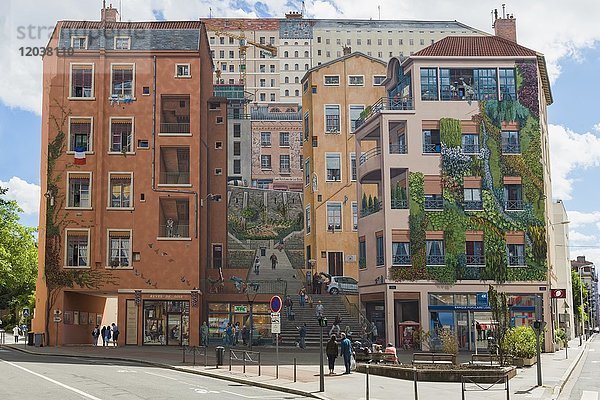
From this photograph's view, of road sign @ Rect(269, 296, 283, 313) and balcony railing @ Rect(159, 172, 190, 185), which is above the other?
balcony railing @ Rect(159, 172, 190, 185)

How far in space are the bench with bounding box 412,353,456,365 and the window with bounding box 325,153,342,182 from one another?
33909mm

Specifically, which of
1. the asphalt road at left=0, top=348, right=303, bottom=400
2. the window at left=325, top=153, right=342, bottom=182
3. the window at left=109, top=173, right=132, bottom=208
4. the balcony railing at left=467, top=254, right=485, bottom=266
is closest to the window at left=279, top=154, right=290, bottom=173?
the window at left=325, top=153, right=342, bottom=182

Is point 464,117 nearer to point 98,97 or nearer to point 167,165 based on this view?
point 167,165

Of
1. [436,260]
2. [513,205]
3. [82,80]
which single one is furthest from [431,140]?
[82,80]

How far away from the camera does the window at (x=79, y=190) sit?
5312 cm

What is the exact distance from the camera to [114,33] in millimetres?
54375

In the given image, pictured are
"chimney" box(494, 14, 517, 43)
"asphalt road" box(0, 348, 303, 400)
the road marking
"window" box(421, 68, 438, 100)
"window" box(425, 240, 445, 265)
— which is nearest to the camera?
"asphalt road" box(0, 348, 303, 400)

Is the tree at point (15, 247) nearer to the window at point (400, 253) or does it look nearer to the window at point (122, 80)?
the window at point (122, 80)

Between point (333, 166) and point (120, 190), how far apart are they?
19169mm

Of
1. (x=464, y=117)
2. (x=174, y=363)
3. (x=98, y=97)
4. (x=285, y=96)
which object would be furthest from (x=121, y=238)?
(x=285, y=96)

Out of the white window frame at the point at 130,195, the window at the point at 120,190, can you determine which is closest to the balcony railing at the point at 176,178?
the white window frame at the point at 130,195

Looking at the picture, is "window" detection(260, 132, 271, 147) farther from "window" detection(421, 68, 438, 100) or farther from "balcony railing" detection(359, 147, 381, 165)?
"window" detection(421, 68, 438, 100)

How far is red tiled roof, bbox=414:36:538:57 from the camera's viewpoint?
52.4m

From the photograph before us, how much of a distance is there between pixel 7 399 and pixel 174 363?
16.4 m
